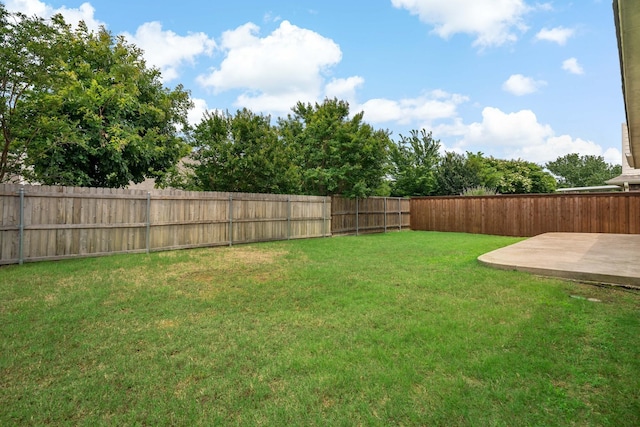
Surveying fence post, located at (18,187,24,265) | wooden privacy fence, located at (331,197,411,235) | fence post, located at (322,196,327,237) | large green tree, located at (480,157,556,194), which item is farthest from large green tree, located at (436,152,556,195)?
fence post, located at (18,187,24,265)

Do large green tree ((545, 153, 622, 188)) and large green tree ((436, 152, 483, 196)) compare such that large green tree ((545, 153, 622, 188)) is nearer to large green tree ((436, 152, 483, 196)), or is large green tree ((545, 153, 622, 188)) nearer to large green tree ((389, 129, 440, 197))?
large green tree ((436, 152, 483, 196))

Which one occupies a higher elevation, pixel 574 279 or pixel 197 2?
pixel 197 2

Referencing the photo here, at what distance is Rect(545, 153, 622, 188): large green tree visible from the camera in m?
46.6

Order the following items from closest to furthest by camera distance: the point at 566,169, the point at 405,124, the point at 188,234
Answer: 1. the point at 188,234
2. the point at 405,124
3. the point at 566,169

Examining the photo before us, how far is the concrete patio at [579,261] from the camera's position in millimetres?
4990

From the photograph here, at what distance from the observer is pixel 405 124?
2452cm

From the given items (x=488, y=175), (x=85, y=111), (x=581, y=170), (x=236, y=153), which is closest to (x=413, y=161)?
(x=488, y=175)

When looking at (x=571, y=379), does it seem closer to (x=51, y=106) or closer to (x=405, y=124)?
(x=51, y=106)

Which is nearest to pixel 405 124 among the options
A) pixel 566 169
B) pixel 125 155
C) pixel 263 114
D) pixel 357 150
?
pixel 357 150

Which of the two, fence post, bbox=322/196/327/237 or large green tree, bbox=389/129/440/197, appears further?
large green tree, bbox=389/129/440/197

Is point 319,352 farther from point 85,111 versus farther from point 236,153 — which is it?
point 236,153

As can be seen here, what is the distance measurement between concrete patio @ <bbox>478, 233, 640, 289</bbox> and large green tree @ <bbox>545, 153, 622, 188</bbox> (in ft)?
161

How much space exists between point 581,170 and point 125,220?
199ft

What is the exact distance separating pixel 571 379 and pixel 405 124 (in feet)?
79.0
